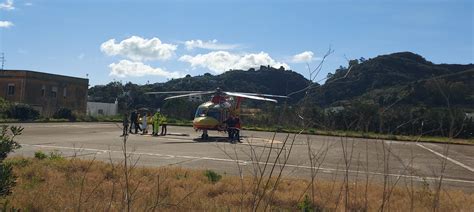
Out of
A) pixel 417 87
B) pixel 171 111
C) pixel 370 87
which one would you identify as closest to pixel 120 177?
pixel 370 87

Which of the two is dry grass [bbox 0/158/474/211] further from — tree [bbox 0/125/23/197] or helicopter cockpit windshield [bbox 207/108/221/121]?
helicopter cockpit windshield [bbox 207/108/221/121]

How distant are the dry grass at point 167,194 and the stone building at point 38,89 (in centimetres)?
4404

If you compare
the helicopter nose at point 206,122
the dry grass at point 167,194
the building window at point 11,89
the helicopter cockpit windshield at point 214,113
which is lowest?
the dry grass at point 167,194

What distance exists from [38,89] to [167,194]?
53764 millimetres

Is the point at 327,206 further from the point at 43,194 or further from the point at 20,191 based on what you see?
the point at 20,191

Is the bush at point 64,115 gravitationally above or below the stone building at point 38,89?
below

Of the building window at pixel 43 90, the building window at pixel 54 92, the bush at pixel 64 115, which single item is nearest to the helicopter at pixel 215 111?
the bush at pixel 64 115

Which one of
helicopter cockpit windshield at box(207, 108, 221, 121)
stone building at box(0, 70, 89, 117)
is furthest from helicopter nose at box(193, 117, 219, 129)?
stone building at box(0, 70, 89, 117)

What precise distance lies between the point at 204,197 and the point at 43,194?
2.23 metres

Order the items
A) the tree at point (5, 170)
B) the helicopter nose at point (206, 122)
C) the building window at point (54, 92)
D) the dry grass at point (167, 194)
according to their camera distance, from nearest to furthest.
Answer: the tree at point (5, 170), the dry grass at point (167, 194), the helicopter nose at point (206, 122), the building window at point (54, 92)

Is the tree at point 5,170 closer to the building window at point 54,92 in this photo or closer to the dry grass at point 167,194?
the dry grass at point 167,194

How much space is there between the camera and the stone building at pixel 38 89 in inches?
2124

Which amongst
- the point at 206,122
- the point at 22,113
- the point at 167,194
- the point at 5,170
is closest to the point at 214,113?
the point at 206,122

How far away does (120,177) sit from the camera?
8.55 m
